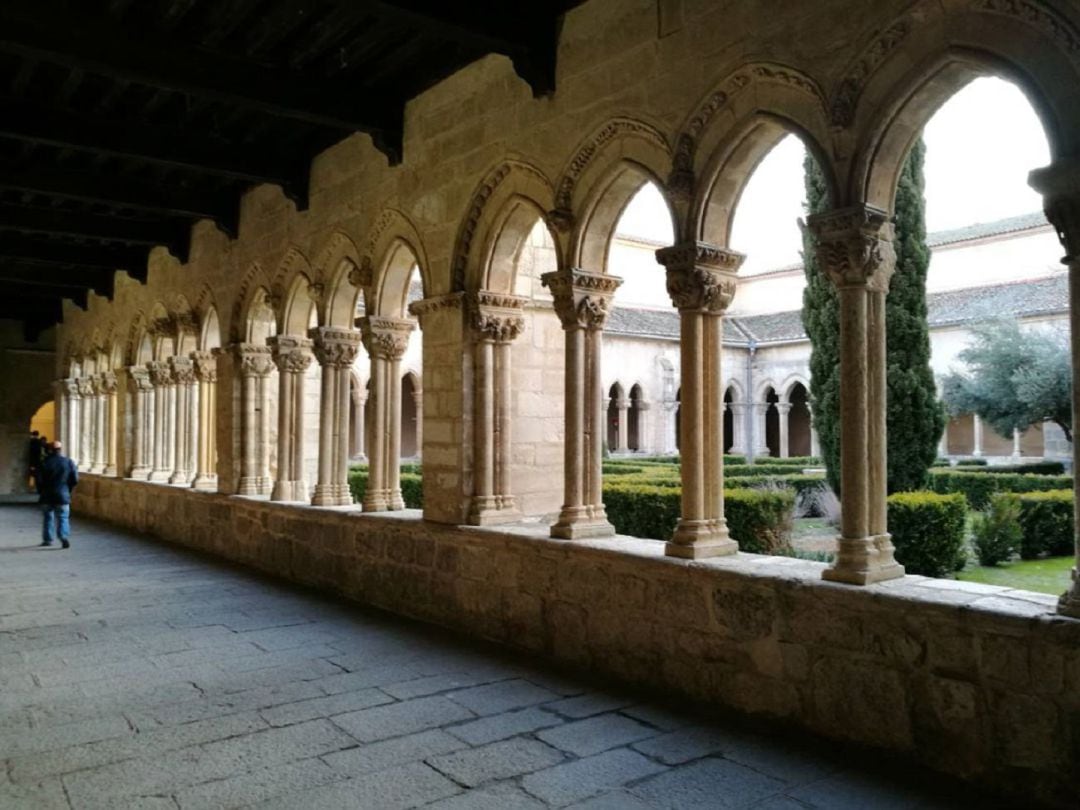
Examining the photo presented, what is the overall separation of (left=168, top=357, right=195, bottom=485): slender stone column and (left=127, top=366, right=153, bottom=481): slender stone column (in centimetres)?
131

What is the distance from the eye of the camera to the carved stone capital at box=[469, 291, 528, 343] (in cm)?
504

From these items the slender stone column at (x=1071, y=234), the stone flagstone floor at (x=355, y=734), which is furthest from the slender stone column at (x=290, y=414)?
the slender stone column at (x=1071, y=234)

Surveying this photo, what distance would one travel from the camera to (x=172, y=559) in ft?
25.3

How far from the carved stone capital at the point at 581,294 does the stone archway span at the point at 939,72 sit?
1554mm

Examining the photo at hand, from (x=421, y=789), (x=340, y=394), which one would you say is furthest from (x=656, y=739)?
(x=340, y=394)

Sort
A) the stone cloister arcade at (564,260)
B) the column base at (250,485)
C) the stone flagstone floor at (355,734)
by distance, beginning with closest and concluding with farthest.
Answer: the stone flagstone floor at (355,734) < the stone cloister arcade at (564,260) < the column base at (250,485)

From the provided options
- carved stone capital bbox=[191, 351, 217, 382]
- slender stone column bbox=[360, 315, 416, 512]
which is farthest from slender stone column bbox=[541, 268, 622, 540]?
carved stone capital bbox=[191, 351, 217, 382]

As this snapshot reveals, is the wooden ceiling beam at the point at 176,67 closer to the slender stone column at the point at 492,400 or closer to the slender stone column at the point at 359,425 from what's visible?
the slender stone column at the point at 492,400

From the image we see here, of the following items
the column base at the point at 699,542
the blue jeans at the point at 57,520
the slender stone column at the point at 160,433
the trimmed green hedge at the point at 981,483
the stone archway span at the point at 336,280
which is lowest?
the blue jeans at the point at 57,520

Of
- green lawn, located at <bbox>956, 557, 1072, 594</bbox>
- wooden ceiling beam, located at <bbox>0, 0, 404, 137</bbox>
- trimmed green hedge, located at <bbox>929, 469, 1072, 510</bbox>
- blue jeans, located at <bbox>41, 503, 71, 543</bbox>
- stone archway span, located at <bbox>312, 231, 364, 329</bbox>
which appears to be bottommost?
green lawn, located at <bbox>956, 557, 1072, 594</bbox>

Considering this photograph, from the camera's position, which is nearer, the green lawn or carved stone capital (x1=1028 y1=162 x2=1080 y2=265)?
carved stone capital (x1=1028 y1=162 x2=1080 y2=265)

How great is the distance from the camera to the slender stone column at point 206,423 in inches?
356

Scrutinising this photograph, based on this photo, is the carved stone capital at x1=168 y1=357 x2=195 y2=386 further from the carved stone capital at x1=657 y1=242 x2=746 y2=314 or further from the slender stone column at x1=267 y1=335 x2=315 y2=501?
the carved stone capital at x1=657 y1=242 x2=746 y2=314

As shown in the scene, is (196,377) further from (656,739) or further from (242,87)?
(656,739)
